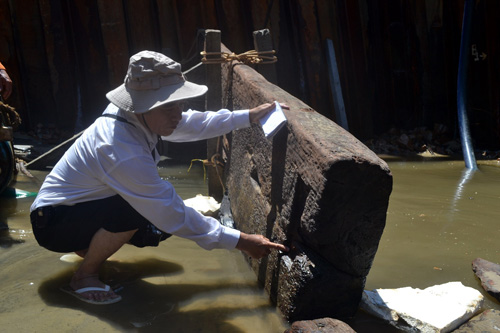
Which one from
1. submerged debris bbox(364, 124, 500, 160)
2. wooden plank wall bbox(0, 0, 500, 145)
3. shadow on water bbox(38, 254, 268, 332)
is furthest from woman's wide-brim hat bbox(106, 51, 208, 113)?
submerged debris bbox(364, 124, 500, 160)

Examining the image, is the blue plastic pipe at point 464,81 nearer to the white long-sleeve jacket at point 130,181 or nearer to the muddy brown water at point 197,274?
the muddy brown water at point 197,274

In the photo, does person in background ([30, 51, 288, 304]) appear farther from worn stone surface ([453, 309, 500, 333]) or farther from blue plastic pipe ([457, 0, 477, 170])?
blue plastic pipe ([457, 0, 477, 170])

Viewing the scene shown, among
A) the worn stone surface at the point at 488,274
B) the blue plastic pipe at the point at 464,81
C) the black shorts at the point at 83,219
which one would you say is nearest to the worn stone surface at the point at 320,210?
the black shorts at the point at 83,219

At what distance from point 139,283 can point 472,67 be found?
5584mm

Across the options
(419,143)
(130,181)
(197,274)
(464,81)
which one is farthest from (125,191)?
(419,143)

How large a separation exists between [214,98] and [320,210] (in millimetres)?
2405

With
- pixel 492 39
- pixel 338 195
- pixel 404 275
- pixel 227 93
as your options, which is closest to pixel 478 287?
pixel 404 275

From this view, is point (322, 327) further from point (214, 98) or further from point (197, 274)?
point (214, 98)

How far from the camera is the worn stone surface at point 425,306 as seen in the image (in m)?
2.70

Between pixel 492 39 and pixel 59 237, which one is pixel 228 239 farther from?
pixel 492 39

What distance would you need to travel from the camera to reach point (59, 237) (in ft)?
9.84

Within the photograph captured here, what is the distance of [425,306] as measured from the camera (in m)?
2.81

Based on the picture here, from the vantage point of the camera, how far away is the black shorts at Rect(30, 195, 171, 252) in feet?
9.72

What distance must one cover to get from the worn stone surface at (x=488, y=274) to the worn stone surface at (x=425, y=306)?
0.62 feet
